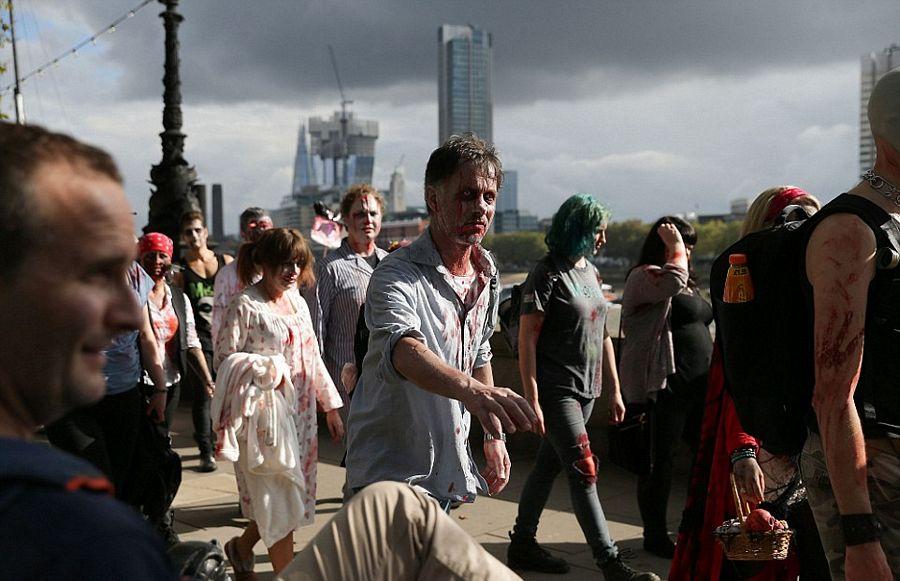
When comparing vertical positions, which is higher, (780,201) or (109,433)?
(780,201)

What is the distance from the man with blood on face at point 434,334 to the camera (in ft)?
11.1

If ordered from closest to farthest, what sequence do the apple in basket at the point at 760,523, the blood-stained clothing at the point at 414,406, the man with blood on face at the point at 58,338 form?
the man with blood on face at the point at 58,338 → the blood-stained clothing at the point at 414,406 → the apple in basket at the point at 760,523

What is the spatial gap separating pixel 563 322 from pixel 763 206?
4.83 feet

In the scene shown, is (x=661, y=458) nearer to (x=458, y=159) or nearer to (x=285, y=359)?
(x=285, y=359)

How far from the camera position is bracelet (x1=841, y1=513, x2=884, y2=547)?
251cm

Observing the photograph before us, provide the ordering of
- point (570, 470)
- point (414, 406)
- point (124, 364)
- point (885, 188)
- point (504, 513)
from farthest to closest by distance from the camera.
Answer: point (504, 513), point (124, 364), point (570, 470), point (414, 406), point (885, 188)

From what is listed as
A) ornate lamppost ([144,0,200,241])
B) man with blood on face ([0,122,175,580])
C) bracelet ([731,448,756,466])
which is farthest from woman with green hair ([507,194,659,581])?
ornate lamppost ([144,0,200,241])

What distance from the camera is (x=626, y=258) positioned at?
162 metres

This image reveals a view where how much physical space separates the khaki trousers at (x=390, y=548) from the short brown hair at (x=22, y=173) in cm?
131

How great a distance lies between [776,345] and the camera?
2.75m

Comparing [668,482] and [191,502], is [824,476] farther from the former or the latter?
[191,502]

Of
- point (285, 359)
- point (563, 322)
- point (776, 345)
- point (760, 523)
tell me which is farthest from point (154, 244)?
point (776, 345)

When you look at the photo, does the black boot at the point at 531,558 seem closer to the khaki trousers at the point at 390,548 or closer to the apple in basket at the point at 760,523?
the apple in basket at the point at 760,523

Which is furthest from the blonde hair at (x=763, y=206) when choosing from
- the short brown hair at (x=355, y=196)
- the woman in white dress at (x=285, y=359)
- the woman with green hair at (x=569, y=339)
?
the short brown hair at (x=355, y=196)
